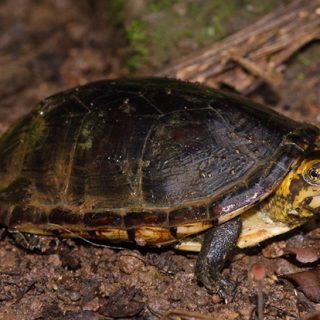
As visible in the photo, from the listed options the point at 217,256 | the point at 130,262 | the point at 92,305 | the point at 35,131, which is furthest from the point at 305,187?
the point at 35,131

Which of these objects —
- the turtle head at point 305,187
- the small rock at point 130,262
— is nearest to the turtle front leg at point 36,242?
the small rock at point 130,262

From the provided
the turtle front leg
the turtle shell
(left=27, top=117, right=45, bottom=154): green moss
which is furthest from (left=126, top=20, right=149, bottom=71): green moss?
the turtle front leg

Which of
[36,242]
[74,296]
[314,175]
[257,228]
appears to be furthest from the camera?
[36,242]

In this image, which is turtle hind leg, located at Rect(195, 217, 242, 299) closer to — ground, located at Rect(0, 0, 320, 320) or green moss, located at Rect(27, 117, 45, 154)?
ground, located at Rect(0, 0, 320, 320)

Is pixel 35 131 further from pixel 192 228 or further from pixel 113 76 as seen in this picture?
pixel 113 76

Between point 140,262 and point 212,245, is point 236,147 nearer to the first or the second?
point 212,245

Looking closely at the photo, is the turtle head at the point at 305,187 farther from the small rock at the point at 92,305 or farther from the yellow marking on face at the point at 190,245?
the small rock at the point at 92,305
